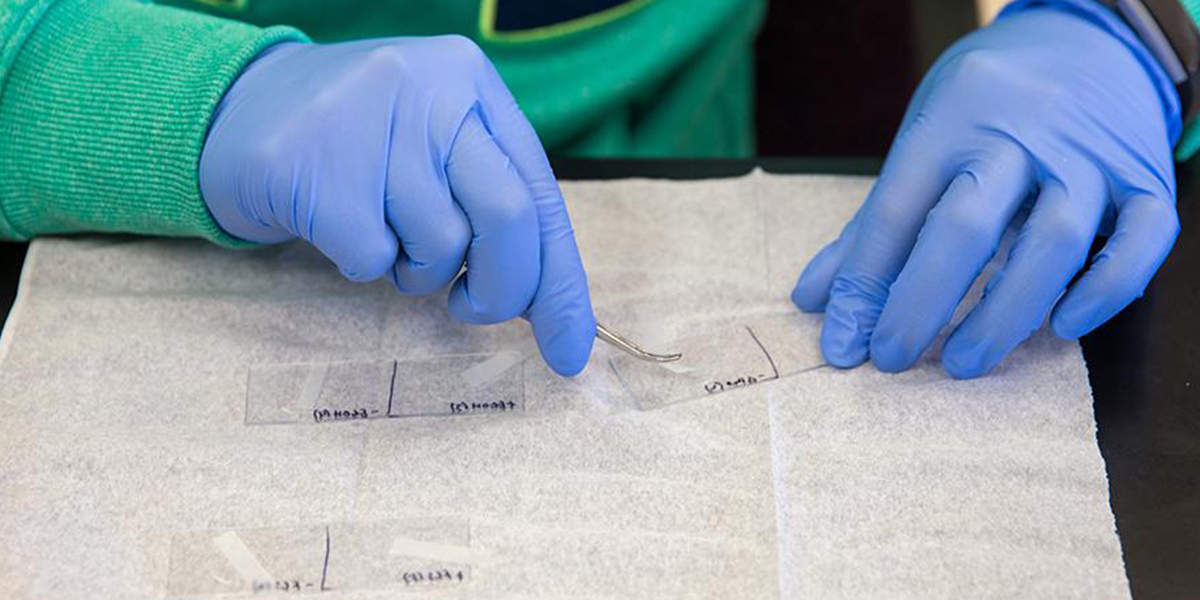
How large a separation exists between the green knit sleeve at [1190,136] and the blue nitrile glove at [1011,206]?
0.17 feet

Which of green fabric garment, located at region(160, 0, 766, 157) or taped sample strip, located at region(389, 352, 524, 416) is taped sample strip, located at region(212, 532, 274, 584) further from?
green fabric garment, located at region(160, 0, 766, 157)

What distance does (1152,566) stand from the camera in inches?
26.6

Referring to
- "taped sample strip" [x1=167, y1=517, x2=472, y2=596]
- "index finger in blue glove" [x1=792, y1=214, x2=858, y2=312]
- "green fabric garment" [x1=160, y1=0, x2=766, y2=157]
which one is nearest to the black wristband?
"index finger in blue glove" [x1=792, y1=214, x2=858, y2=312]

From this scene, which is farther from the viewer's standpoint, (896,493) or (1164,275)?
(1164,275)

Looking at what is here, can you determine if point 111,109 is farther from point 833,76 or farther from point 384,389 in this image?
point 833,76

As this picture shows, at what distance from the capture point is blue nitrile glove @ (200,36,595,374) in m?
0.75

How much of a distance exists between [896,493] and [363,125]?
0.42 meters

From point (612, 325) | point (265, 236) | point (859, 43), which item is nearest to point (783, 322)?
point (612, 325)

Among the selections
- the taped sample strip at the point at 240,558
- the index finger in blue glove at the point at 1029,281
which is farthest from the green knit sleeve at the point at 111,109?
the index finger in blue glove at the point at 1029,281

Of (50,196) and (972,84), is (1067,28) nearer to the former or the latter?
(972,84)

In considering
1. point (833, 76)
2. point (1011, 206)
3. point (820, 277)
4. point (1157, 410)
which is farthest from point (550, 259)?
point (833, 76)

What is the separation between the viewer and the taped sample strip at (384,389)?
78 centimetres

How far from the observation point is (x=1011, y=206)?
789 millimetres

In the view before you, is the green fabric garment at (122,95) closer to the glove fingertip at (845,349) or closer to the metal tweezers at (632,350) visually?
the metal tweezers at (632,350)
